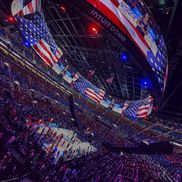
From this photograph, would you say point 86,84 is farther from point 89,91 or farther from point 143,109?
point 143,109

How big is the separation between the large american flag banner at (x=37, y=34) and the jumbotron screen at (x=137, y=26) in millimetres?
5174

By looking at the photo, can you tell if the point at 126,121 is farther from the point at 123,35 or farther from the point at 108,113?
the point at 123,35

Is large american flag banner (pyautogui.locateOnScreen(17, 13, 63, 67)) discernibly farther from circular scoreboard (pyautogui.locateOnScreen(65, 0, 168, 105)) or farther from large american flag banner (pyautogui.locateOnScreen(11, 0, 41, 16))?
circular scoreboard (pyautogui.locateOnScreen(65, 0, 168, 105))

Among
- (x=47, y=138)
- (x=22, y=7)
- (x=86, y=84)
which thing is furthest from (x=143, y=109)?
→ (x=22, y=7)

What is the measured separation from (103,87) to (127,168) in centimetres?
843

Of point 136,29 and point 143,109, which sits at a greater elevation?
point 136,29

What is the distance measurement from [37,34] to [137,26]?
6.13 meters

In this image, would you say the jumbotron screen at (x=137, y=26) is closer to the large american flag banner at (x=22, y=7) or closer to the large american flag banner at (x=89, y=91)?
the large american flag banner at (x=22, y=7)

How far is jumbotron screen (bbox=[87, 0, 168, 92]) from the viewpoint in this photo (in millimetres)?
3985

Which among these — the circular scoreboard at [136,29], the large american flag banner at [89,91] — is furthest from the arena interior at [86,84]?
the large american flag banner at [89,91]

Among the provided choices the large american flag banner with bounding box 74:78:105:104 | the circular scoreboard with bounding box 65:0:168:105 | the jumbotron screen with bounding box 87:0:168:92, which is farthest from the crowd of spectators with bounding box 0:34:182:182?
the jumbotron screen with bounding box 87:0:168:92

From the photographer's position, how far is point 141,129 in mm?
25531

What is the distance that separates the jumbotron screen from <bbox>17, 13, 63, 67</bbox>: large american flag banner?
17.0ft

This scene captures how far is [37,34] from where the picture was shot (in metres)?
9.61
